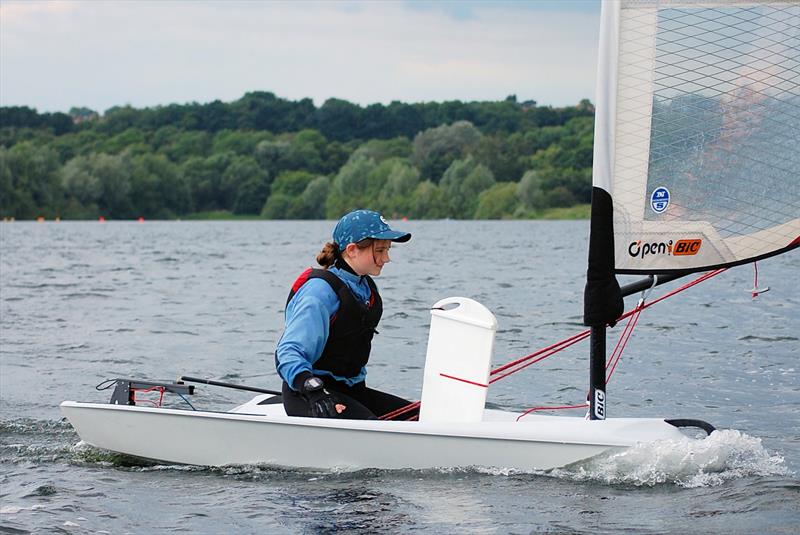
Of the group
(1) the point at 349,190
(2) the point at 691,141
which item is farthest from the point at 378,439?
(1) the point at 349,190

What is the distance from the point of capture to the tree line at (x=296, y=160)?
273ft

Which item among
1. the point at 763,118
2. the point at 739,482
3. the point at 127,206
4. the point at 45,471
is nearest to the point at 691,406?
the point at 739,482

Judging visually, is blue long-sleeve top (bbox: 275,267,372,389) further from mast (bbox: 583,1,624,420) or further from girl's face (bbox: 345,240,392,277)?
mast (bbox: 583,1,624,420)

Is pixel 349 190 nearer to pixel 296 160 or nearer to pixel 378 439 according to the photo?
pixel 296 160

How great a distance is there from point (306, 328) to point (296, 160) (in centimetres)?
9980

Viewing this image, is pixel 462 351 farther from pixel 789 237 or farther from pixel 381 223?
pixel 789 237

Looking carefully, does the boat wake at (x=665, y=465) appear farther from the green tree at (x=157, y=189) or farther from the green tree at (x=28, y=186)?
the green tree at (x=157, y=189)

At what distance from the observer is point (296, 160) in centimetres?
10431

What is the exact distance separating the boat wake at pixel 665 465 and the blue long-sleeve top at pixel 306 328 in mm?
1270

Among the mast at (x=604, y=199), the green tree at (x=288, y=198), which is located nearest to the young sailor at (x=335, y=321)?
the mast at (x=604, y=199)

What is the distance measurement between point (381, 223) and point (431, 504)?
53.1 inches

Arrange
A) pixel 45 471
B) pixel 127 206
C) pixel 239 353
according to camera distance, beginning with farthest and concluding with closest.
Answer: pixel 127 206, pixel 239 353, pixel 45 471

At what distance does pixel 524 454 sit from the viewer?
547cm

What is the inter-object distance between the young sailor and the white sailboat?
168 mm
